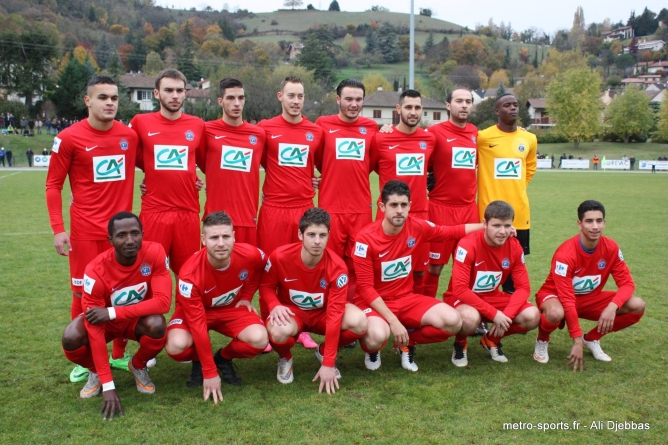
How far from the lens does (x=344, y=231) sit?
5.27 m

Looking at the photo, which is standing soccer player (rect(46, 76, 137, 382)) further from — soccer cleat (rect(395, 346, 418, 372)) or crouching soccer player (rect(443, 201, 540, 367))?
crouching soccer player (rect(443, 201, 540, 367))

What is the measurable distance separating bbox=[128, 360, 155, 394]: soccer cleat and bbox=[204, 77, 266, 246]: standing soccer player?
1450mm

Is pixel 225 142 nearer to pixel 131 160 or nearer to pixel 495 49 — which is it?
pixel 131 160

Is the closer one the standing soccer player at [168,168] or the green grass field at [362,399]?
the green grass field at [362,399]

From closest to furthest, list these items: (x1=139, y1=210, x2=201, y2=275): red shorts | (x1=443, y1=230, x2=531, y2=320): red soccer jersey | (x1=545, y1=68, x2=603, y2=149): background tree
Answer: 1. (x1=443, y1=230, x2=531, y2=320): red soccer jersey
2. (x1=139, y1=210, x2=201, y2=275): red shorts
3. (x1=545, y1=68, x2=603, y2=149): background tree

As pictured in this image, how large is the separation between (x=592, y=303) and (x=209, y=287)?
3322 mm

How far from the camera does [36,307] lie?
20.4ft

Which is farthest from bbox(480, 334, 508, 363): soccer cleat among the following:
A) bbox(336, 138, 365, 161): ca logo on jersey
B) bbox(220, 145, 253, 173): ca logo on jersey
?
bbox(220, 145, 253, 173): ca logo on jersey

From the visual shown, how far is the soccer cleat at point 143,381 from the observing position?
406cm

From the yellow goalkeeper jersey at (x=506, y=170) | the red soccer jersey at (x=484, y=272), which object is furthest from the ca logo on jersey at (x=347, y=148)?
the yellow goalkeeper jersey at (x=506, y=170)

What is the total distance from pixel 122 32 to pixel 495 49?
82668mm

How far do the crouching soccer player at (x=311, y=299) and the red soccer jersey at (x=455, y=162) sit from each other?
177cm

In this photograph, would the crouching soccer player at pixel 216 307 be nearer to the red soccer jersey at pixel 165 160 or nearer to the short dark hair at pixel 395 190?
the red soccer jersey at pixel 165 160

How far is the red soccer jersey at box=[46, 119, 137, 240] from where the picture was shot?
4.36 m
